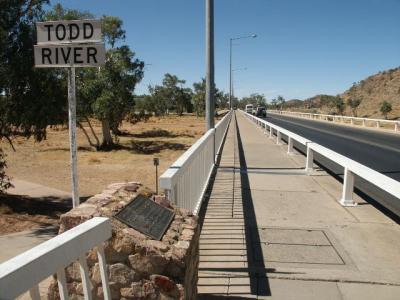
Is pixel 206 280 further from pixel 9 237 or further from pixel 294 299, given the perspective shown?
pixel 9 237

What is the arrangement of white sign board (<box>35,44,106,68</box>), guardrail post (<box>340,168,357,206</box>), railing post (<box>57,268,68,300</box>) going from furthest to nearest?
guardrail post (<box>340,168,357,206</box>), white sign board (<box>35,44,106,68</box>), railing post (<box>57,268,68,300</box>)

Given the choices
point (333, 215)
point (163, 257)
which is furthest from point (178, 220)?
point (333, 215)

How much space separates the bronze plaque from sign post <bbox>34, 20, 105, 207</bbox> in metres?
1.23

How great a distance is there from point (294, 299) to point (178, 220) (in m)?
1.40

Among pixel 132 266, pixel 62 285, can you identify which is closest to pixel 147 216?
pixel 132 266

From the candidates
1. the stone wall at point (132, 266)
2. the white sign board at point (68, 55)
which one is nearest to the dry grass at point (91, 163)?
the white sign board at point (68, 55)

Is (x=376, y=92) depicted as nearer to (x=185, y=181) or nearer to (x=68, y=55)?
(x=185, y=181)

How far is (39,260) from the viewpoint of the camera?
7.29ft

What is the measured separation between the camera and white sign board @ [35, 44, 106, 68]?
5152 mm

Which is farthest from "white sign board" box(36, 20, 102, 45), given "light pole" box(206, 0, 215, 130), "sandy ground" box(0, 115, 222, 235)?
"light pole" box(206, 0, 215, 130)

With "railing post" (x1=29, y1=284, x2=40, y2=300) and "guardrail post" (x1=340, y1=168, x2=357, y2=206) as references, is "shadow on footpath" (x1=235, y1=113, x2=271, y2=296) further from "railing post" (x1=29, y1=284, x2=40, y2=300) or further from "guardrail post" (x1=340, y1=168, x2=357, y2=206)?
"railing post" (x1=29, y1=284, x2=40, y2=300)

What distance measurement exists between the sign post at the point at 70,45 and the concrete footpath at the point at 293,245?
6.67 feet

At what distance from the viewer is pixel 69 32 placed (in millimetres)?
5113

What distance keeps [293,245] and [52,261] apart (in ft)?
14.7
